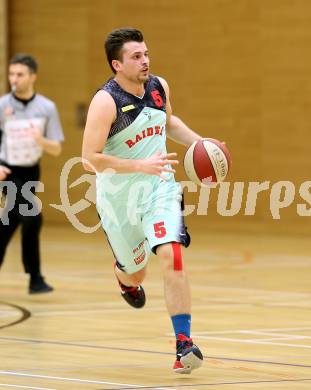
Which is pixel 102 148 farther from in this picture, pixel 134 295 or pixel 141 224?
pixel 134 295

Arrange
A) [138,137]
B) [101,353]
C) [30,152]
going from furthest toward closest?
[30,152] < [101,353] < [138,137]

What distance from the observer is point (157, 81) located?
7555mm

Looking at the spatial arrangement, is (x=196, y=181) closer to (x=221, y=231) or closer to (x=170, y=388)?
(x=170, y=388)

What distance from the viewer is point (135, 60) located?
285 inches

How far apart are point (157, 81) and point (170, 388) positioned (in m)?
2.07

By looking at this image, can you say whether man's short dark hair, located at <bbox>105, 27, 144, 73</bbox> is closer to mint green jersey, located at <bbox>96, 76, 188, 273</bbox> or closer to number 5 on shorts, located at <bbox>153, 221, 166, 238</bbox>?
mint green jersey, located at <bbox>96, 76, 188, 273</bbox>

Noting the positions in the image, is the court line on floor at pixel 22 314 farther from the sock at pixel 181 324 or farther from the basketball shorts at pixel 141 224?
the sock at pixel 181 324

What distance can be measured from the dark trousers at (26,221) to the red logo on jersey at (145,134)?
11.6 ft

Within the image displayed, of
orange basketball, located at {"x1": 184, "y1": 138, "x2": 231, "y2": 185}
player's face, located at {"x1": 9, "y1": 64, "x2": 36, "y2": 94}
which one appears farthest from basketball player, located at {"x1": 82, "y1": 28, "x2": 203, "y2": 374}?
player's face, located at {"x1": 9, "y1": 64, "x2": 36, "y2": 94}

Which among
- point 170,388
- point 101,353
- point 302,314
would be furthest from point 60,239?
point 170,388

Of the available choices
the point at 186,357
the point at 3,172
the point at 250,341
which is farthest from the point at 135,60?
the point at 3,172

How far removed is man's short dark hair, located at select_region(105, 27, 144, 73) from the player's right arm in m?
0.27

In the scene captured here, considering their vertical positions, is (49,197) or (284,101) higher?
(284,101)

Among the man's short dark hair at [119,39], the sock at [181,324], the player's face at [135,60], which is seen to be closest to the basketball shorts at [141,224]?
the sock at [181,324]
